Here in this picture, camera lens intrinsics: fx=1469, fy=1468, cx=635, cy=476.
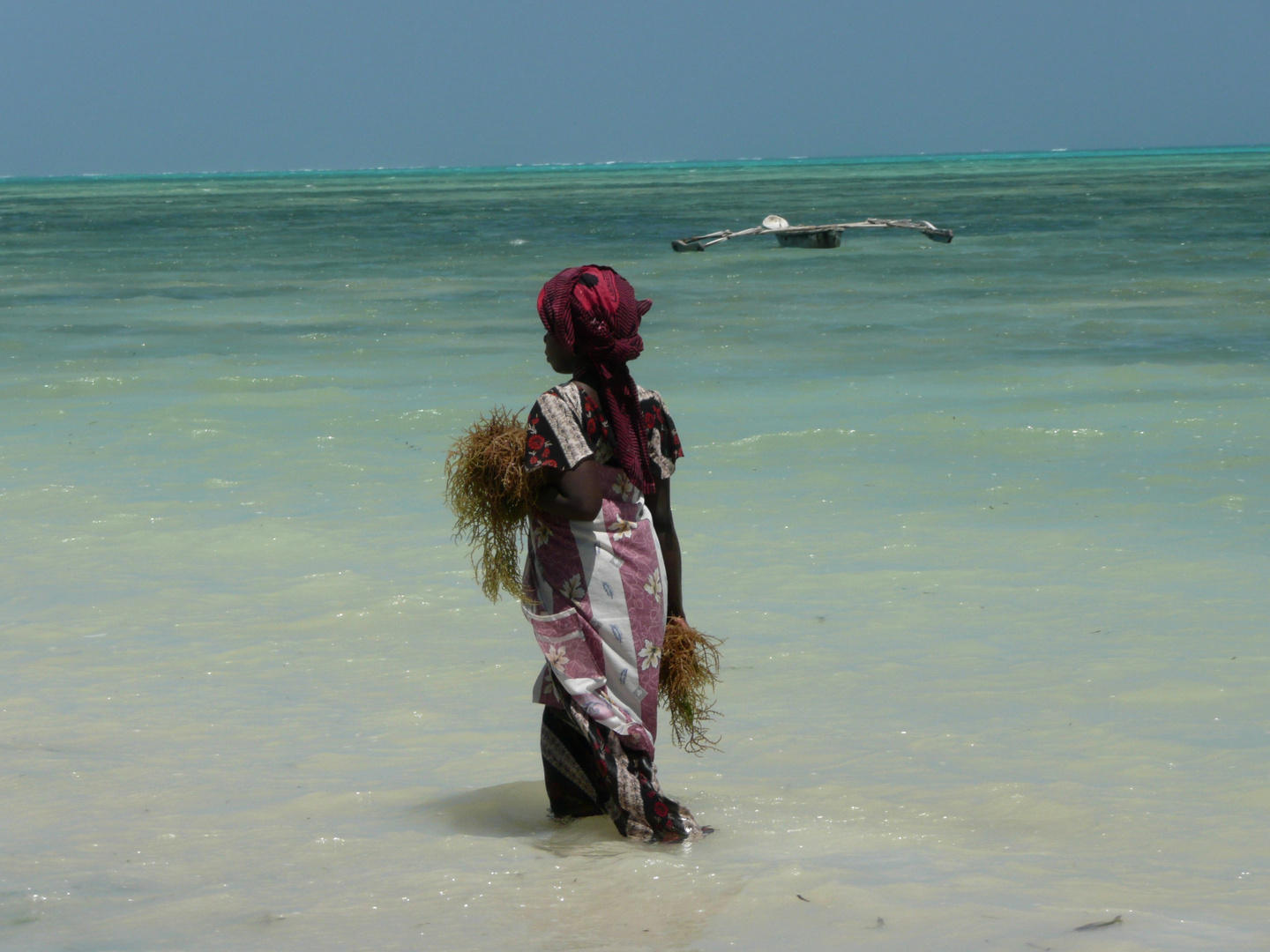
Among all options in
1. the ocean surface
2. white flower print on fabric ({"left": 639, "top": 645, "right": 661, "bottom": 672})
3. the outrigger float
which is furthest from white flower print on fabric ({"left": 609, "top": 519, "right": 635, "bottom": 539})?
the outrigger float

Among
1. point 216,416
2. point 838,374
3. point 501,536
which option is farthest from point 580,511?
point 838,374

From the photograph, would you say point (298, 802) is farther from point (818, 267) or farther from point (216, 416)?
point (818, 267)

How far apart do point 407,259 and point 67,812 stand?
29.1 metres

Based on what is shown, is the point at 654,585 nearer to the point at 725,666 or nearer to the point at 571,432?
the point at 571,432

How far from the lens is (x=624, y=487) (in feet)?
11.0

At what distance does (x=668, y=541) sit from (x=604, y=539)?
0.67 feet

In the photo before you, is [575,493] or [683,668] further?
[683,668]

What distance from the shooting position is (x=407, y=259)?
32.2 m

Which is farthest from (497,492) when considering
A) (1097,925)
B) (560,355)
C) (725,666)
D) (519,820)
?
(725,666)

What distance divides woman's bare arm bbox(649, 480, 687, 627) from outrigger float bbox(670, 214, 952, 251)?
16.0 m

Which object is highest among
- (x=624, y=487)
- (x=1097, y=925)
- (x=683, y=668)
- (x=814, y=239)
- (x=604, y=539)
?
(x=814, y=239)

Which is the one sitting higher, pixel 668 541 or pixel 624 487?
pixel 624 487

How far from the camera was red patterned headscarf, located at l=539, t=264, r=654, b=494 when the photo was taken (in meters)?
3.24

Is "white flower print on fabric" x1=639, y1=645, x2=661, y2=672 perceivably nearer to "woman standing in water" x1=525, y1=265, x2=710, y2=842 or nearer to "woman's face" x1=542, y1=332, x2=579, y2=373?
"woman standing in water" x1=525, y1=265, x2=710, y2=842
